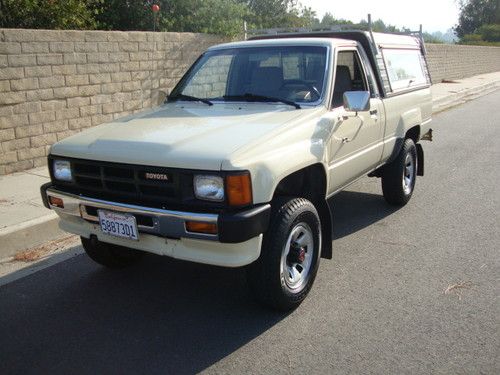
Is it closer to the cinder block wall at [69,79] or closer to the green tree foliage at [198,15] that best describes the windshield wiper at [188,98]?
the cinder block wall at [69,79]

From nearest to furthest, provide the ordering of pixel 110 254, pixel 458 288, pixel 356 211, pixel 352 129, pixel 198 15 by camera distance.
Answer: pixel 458 288 < pixel 110 254 < pixel 352 129 < pixel 356 211 < pixel 198 15

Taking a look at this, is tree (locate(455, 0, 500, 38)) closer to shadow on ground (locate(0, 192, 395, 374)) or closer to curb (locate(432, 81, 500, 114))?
curb (locate(432, 81, 500, 114))

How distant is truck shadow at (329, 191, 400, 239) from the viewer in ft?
17.9

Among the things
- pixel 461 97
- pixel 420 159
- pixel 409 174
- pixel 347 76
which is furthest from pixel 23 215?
pixel 461 97

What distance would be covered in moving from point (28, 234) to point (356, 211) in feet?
11.6

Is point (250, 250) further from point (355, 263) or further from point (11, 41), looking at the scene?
point (11, 41)

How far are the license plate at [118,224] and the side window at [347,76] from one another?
6.65 ft

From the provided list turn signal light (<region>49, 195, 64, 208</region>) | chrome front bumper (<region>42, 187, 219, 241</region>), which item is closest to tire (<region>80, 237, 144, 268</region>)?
turn signal light (<region>49, 195, 64, 208</region>)

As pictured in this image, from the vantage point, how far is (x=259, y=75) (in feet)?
15.2

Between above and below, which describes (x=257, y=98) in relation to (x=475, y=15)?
below

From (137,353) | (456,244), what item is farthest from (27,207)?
(456,244)

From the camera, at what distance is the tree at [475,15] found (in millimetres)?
62500

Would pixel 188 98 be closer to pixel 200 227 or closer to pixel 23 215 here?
pixel 200 227

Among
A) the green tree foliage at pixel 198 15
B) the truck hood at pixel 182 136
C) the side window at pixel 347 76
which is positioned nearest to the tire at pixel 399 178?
the side window at pixel 347 76
